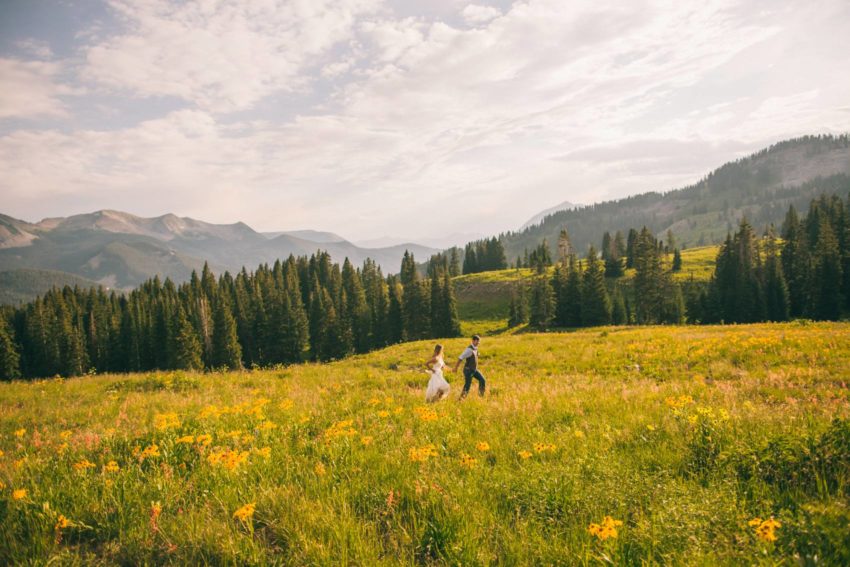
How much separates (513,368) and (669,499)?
54.7 feet

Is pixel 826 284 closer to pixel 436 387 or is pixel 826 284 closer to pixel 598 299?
pixel 598 299

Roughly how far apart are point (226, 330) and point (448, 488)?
75217 millimetres

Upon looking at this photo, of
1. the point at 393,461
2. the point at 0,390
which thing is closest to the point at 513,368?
the point at 393,461

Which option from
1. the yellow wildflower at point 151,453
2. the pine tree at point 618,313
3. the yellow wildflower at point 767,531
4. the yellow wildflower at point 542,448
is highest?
the yellow wildflower at point 151,453

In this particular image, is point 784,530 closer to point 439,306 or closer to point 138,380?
point 138,380

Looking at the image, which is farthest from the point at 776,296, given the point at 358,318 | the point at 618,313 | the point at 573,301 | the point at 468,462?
the point at 468,462

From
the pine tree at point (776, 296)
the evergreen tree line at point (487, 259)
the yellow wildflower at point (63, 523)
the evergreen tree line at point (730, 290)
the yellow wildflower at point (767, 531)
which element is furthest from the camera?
the evergreen tree line at point (487, 259)

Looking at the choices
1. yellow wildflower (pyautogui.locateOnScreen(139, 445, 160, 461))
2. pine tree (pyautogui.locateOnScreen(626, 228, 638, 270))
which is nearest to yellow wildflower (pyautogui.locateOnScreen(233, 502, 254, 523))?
yellow wildflower (pyautogui.locateOnScreen(139, 445, 160, 461))

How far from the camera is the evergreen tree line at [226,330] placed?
70875mm

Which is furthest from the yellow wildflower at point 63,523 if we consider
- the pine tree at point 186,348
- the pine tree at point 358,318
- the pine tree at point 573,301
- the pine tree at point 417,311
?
the pine tree at point 358,318

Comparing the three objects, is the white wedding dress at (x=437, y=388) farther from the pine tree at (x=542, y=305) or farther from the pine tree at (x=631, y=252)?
the pine tree at (x=631, y=252)

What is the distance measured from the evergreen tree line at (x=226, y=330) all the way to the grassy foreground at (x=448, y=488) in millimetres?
68600

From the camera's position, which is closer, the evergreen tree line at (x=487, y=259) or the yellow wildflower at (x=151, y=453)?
the yellow wildflower at (x=151, y=453)

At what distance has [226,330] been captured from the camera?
70.0 metres
